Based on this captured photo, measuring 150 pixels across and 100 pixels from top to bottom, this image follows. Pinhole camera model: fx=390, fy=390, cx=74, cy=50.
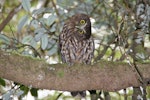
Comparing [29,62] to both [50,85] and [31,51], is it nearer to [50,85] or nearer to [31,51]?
[50,85]

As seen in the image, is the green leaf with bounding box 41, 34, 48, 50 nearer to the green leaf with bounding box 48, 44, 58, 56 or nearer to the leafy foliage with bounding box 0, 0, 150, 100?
the leafy foliage with bounding box 0, 0, 150, 100

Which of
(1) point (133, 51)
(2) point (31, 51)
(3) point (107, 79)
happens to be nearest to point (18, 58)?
(3) point (107, 79)

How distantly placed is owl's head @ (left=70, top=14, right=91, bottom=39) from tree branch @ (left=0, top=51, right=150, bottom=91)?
85 centimetres

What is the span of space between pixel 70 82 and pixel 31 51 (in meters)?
1.10

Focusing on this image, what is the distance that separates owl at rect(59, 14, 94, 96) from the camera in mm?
3340

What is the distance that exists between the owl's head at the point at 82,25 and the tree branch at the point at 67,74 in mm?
853

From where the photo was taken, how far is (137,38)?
340cm

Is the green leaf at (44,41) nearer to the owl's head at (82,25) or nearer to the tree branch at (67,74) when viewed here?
the owl's head at (82,25)

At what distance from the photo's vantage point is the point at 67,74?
2.38m

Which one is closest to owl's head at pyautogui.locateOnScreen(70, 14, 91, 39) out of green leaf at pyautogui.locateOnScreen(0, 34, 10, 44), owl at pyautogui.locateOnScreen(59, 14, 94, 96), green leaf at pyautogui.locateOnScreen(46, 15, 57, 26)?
owl at pyautogui.locateOnScreen(59, 14, 94, 96)

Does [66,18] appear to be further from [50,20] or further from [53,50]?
[50,20]

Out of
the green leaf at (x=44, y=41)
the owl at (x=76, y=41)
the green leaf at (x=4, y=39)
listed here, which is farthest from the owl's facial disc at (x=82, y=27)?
the green leaf at (x=4, y=39)

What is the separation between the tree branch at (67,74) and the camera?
2.30m

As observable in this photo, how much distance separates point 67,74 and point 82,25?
106 cm
